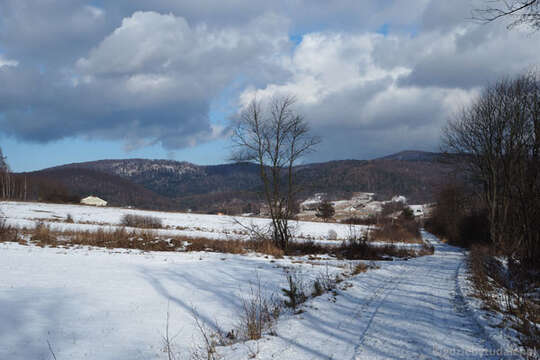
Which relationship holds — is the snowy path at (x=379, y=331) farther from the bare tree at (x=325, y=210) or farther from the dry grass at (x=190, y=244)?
the bare tree at (x=325, y=210)

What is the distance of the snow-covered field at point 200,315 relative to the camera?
522 cm

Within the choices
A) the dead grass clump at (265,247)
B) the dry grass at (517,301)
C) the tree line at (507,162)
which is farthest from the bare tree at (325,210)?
the dry grass at (517,301)

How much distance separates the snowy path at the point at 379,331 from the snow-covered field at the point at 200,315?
0.06ft

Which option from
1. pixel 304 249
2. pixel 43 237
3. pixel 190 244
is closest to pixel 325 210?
pixel 304 249

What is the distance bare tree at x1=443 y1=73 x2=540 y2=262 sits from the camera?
12695 mm

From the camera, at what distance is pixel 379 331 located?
586 cm

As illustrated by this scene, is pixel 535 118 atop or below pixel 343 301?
atop

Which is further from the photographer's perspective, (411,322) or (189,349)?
(411,322)

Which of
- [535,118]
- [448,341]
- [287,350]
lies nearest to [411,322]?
[448,341]

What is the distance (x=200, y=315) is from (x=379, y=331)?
387cm

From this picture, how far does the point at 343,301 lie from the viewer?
8.20 metres

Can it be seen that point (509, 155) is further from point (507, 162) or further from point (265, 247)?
point (265, 247)

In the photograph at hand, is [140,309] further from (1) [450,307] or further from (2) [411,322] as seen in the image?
(1) [450,307]

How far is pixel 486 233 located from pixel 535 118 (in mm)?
19337
